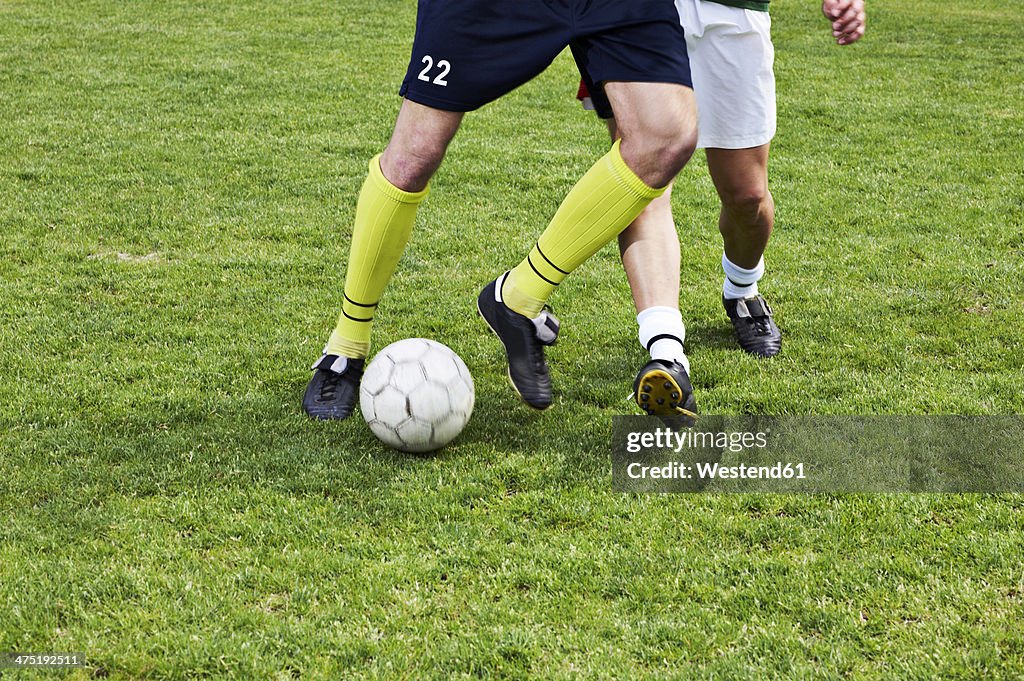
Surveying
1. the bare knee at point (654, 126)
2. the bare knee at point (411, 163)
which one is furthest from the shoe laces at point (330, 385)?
the bare knee at point (654, 126)

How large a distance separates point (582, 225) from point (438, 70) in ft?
2.09

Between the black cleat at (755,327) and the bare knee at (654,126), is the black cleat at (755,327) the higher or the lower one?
the lower one

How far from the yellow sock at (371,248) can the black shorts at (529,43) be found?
331mm

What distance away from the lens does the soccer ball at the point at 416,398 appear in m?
3.25

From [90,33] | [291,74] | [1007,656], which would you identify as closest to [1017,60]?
[291,74]

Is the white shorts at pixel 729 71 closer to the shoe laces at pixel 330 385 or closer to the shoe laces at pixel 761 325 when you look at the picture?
the shoe laces at pixel 761 325

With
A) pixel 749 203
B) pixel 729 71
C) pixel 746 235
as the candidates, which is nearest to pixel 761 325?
pixel 746 235

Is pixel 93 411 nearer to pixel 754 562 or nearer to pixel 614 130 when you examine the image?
pixel 614 130

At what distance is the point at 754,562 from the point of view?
2.74m

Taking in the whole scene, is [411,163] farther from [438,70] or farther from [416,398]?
[416,398]

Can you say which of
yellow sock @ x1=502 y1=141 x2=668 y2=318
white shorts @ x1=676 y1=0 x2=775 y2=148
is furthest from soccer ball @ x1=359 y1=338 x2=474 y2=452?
white shorts @ x1=676 y1=0 x2=775 y2=148

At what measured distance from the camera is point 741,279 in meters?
4.25

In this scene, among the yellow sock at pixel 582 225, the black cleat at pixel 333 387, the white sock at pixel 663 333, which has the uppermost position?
the yellow sock at pixel 582 225

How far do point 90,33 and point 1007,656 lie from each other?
36.8ft
